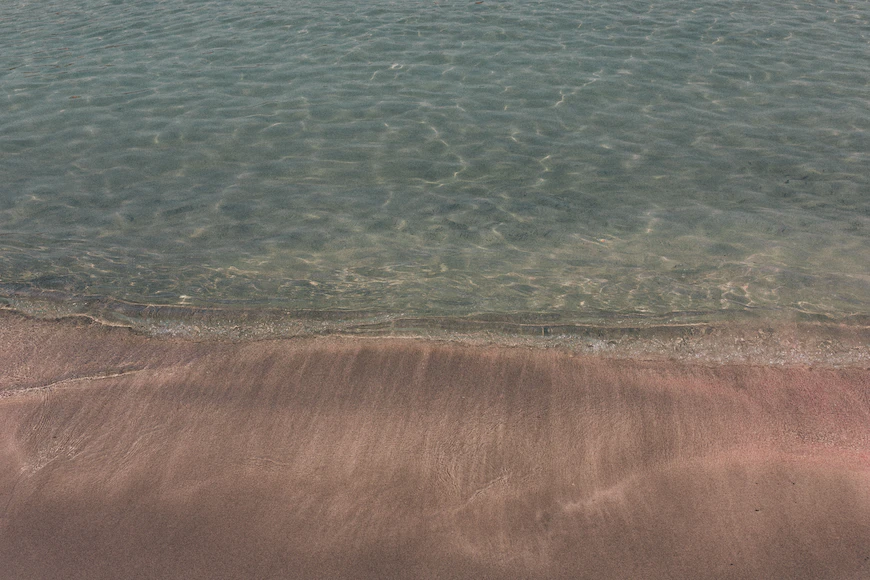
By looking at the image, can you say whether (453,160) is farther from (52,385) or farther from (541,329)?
(52,385)

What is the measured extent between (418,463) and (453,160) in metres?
4.46

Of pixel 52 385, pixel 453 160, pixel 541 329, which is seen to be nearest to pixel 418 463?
pixel 541 329

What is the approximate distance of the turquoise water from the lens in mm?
5496

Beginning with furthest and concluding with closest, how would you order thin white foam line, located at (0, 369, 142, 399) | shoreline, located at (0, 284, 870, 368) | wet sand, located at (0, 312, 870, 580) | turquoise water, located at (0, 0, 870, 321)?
1. turquoise water, located at (0, 0, 870, 321)
2. shoreline, located at (0, 284, 870, 368)
3. thin white foam line, located at (0, 369, 142, 399)
4. wet sand, located at (0, 312, 870, 580)

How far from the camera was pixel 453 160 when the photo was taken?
7344 mm

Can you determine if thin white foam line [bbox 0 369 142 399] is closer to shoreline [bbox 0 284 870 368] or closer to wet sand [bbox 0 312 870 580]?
wet sand [bbox 0 312 870 580]

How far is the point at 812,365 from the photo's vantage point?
4.38m

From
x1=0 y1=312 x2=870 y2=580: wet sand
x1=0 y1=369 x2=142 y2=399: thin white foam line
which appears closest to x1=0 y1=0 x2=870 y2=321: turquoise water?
x1=0 y1=312 x2=870 y2=580: wet sand

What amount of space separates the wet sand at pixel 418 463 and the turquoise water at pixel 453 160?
2.80 ft

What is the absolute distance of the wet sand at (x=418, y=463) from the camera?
323 centimetres

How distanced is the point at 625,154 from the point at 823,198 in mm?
2117

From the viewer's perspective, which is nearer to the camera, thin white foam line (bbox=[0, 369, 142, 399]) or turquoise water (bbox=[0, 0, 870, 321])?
thin white foam line (bbox=[0, 369, 142, 399])

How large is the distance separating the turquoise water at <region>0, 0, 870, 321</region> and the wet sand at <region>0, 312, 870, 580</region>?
2.80ft

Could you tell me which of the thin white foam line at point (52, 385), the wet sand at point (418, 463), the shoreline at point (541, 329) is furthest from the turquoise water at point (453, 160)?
the thin white foam line at point (52, 385)
